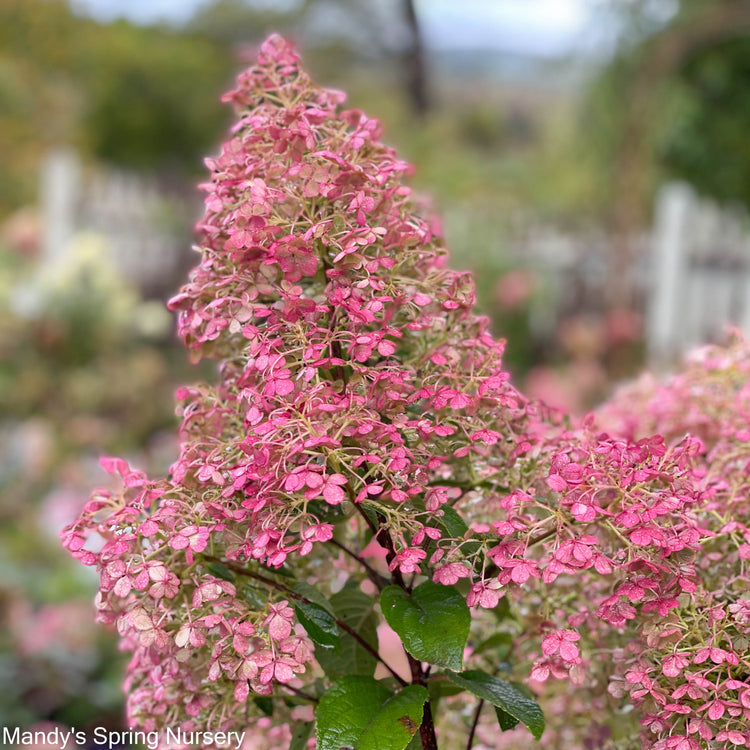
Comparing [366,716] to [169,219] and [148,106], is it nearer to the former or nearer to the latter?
[169,219]

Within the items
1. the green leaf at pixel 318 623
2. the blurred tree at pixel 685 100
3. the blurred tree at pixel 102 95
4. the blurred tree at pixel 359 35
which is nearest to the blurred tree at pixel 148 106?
the blurred tree at pixel 102 95

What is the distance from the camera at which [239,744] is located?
548 mm

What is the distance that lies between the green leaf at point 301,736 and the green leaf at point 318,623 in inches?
3.5

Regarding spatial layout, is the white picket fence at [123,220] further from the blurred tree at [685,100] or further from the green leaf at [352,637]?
the green leaf at [352,637]

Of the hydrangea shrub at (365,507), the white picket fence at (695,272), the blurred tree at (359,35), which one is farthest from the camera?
the blurred tree at (359,35)

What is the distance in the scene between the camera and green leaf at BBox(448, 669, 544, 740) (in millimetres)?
472

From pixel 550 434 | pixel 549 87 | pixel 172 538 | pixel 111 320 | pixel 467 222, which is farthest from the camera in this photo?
pixel 549 87

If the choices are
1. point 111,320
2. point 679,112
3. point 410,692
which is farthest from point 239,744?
Answer: point 679,112

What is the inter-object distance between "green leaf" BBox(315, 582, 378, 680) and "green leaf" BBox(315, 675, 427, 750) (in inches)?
1.6

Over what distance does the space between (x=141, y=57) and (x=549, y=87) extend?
25.9ft

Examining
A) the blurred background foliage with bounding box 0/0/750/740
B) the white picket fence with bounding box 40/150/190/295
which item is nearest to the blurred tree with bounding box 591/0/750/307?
the blurred background foliage with bounding box 0/0/750/740

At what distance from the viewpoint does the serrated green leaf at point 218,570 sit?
19.3 inches

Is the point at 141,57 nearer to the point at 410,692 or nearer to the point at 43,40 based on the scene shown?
the point at 43,40

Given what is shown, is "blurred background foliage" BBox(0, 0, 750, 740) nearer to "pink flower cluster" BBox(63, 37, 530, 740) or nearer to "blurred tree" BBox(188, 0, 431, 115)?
"pink flower cluster" BBox(63, 37, 530, 740)
